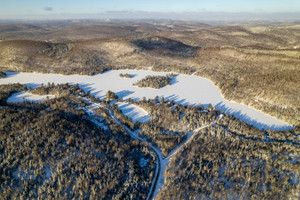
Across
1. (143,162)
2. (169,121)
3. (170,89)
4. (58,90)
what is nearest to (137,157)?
(143,162)

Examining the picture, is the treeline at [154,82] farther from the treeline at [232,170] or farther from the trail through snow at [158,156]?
the treeline at [232,170]

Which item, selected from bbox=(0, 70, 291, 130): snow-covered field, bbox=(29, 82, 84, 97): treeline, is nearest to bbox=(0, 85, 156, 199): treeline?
bbox=(29, 82, 84, 97): treeline

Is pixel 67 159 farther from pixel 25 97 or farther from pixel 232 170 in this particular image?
pixel 25 97

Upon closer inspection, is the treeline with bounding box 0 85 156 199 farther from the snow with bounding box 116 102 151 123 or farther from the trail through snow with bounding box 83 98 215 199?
the snow with bounding box 116 102 151 123

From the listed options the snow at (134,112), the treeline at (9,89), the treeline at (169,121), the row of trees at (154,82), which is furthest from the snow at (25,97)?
the row of trees at (154,82)

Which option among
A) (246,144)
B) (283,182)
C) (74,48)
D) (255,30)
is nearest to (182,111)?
(246,144)

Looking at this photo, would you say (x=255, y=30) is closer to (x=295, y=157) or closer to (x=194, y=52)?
(x=194, y=52)
